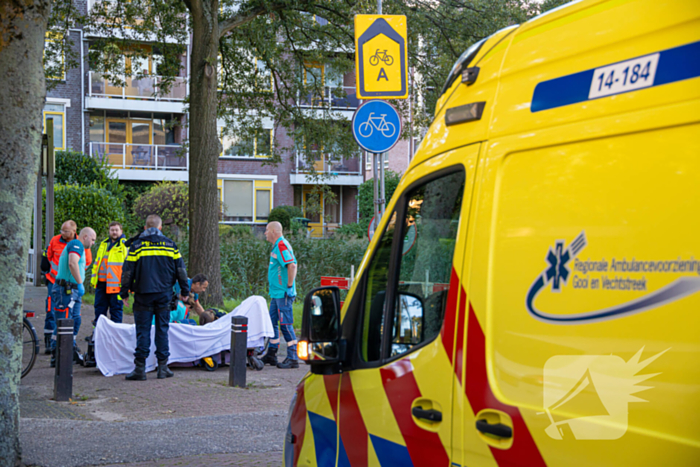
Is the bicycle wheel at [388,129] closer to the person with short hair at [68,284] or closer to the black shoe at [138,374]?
the black shoe at [138,374]

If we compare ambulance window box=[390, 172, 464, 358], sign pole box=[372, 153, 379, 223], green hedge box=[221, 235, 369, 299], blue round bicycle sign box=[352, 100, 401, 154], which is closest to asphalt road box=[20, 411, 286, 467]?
sign pole box=[372, 153, 379, 223]

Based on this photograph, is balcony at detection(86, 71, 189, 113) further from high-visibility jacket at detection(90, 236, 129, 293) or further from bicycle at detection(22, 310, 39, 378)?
bicycle at detection(22, 310, 39, 378)

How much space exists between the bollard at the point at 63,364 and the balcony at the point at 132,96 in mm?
26691

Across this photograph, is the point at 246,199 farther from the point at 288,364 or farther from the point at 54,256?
the point at 288,364

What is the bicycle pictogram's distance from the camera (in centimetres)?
853

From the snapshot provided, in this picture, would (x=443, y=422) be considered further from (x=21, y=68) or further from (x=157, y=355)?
(x=157, y=355)

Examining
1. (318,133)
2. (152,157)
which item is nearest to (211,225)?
(318,133)

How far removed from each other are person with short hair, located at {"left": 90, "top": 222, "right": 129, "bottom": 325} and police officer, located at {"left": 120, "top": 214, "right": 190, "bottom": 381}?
1.27 m

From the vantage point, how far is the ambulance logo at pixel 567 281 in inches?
60.4

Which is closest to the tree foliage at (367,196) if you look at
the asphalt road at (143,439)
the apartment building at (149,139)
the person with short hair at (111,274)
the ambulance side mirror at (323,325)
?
the apartment building at (149,139)

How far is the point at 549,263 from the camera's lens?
6.11 feet

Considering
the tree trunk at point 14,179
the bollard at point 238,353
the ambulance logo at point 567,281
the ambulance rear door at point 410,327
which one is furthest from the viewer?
the bollard at point 238,353

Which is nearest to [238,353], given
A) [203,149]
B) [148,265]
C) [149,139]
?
[148,265]

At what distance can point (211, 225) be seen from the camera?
43.2 ft
